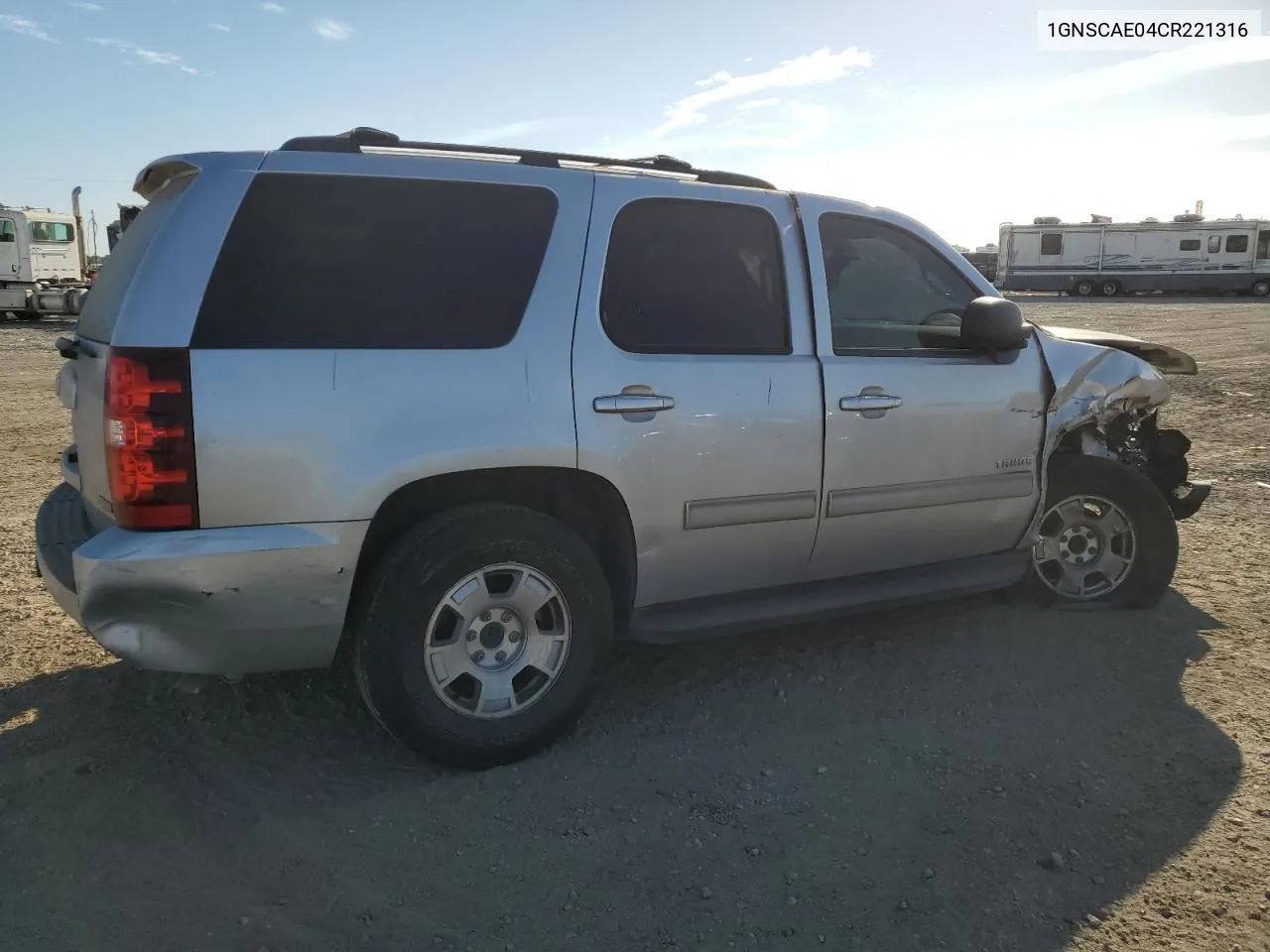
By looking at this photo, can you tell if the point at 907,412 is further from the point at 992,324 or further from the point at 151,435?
the point at 151,435

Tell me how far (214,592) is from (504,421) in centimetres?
101

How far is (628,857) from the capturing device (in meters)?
2.87

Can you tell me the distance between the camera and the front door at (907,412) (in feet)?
12.7

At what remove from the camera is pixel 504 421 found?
3160mm

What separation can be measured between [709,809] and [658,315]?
172 cm

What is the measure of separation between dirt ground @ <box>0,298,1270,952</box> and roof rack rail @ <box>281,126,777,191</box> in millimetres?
2046

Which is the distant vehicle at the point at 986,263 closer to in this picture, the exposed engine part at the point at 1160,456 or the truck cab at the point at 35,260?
the truck cab at the point at 35,260

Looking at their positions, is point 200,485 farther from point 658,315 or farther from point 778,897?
point 778,897

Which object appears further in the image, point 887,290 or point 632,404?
point 887,290

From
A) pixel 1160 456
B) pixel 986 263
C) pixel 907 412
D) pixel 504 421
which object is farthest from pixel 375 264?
pixel 986 263

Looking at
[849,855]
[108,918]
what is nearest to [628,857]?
[849,855]

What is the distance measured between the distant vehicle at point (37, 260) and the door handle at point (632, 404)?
23378mm

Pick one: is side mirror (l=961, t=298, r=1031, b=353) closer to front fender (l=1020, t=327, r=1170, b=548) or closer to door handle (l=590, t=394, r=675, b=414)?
front fender (l=1020, t=327, r=1170, b=548)

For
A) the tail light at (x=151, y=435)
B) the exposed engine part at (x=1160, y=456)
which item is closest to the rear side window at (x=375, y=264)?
the tail light at (x=151, y=435)
